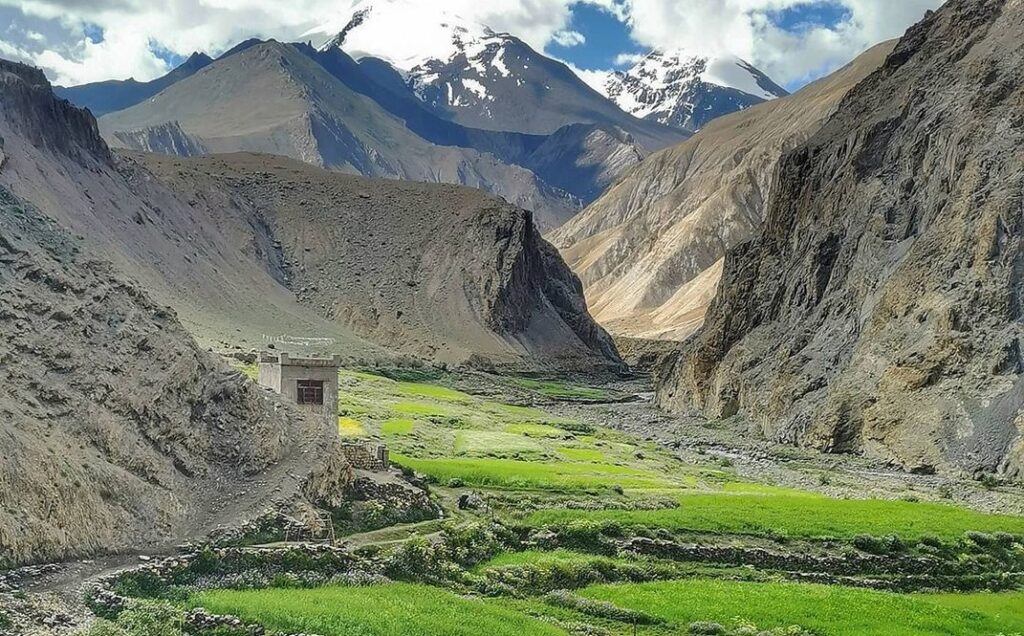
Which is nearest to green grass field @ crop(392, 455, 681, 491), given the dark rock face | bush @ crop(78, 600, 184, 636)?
bush @ crop(78, 600, 184, 636)

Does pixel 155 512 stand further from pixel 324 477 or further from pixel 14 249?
pixel 14 249

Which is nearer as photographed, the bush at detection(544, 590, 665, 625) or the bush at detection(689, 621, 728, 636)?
the bush at detection(689, 621, 728, 636)

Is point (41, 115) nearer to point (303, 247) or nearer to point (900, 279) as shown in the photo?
point (303, 247)

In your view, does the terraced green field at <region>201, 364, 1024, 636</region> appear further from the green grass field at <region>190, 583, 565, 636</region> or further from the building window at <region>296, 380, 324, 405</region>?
the building window at <region>296, 380, 324, 405</region>

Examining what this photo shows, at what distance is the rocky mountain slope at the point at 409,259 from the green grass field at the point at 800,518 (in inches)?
3695

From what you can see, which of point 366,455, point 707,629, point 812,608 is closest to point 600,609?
point 707,629

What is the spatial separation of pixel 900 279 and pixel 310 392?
4793 centimetres

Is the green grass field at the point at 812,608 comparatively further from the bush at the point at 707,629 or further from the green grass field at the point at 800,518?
the green grass field at the point at 800,518

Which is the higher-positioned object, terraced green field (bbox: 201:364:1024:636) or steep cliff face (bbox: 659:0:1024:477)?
steep cliff face (bbox: 659:0:1024:477)

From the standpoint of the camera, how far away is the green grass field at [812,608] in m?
29.4

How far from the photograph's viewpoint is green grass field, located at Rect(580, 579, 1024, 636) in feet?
96.5

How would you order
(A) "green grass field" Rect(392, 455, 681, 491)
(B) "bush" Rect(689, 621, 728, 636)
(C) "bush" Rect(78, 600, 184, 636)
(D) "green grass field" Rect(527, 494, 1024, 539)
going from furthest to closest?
(A) "green grass field" Rect(392, 455, 681, 491) < (D) "green grass field" Rect(527, 494, 1024, 539) < (B) "bush" Rect(689, 621, 728, 636) < (C) "bush" Rect(78, 600, 184, 636)

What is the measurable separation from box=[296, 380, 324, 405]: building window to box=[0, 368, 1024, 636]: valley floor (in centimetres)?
488

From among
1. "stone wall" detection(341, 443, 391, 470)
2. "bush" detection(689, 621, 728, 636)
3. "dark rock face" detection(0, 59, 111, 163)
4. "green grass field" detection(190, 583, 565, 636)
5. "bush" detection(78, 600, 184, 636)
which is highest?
"dark rock face" detection(0, 59, 111, 163)
